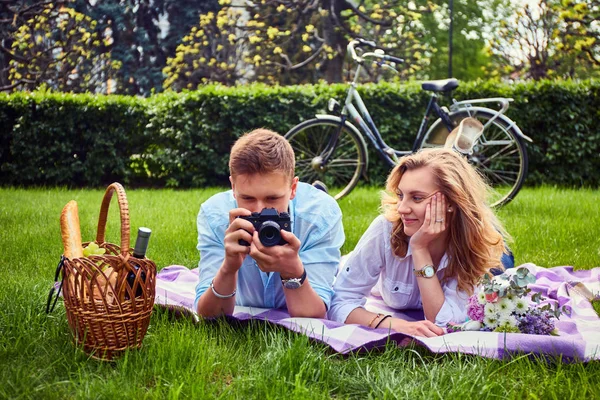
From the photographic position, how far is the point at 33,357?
7.97 ft

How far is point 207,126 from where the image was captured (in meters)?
8.78

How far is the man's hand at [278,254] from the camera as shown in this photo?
2.47m

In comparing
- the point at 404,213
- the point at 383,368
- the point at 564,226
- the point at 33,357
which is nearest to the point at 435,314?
the point at 404,213

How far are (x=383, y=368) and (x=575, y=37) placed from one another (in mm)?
10982

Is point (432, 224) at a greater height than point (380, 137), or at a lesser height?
lesser

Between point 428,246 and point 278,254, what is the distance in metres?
0.95

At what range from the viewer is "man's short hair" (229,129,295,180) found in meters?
2.58

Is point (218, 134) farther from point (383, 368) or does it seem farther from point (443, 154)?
point (383, 368)

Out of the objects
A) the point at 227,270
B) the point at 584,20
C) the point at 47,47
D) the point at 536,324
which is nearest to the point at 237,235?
the point at 227,270

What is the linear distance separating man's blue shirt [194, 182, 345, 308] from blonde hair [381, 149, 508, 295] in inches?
13.0

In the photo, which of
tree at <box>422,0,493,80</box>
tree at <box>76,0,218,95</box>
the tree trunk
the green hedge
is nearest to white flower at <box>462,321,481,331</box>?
Result: the green hedge

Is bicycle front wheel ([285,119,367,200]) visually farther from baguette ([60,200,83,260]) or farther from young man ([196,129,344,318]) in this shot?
baguette ([60,200,83,260])

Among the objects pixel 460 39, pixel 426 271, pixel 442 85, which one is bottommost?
pixel 426 271

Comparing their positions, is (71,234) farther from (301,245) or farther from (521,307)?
(521,307)
